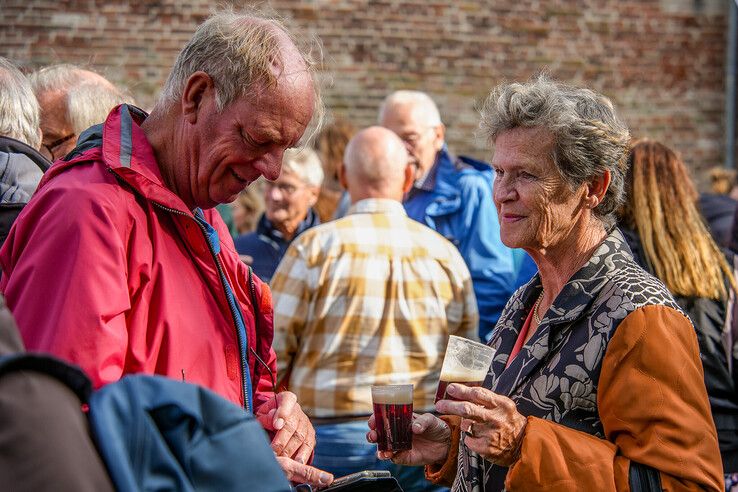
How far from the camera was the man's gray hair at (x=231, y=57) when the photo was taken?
86.1 inches

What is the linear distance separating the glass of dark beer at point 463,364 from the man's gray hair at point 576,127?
1.71ft

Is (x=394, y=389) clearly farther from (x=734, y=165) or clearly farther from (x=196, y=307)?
(x=734, y=165)

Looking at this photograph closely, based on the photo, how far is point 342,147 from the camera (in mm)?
6824

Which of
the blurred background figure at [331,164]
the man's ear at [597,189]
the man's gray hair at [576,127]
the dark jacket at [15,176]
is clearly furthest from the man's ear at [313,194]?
the man's ear at [597,189]

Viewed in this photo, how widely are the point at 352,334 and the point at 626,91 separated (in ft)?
21.2

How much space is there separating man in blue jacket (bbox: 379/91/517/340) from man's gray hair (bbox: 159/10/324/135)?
2.89m

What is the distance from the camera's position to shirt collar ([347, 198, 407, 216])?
14.4ft

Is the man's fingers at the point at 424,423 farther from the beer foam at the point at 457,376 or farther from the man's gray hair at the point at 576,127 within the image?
the man's gray hair at the point at 576,127

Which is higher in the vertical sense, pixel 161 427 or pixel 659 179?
pixel 161 427

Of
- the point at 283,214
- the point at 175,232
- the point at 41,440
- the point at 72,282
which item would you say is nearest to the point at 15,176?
the point at 175,232

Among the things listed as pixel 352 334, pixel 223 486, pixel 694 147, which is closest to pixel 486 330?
pixel 352 334

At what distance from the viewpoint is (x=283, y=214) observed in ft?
18.9

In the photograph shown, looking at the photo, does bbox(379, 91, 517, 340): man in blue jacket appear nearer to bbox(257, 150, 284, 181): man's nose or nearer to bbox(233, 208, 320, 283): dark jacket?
bbox(233, 208, 320, 283): dark jacket

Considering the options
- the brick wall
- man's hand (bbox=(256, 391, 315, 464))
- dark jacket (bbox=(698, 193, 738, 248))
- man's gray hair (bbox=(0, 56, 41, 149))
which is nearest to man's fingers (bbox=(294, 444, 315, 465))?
man's hand (bbox=(256, 391, 315, 464))
